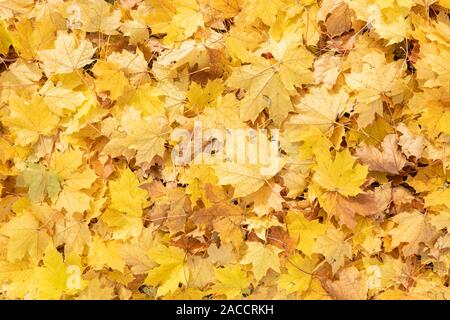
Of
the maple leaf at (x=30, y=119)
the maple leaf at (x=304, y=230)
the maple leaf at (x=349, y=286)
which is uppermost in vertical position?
the maple leaf at (x=30, y=119)

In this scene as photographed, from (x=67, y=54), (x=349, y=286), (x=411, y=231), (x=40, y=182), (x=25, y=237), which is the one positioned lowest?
(x=349, y=286)

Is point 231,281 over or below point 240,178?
below

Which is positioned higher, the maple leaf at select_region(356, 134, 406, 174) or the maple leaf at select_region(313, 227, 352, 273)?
the maple leaf at select_region(356, 134, 406, 174)

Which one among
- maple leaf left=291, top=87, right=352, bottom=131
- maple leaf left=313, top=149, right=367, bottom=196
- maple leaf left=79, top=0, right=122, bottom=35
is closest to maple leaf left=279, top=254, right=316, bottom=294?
maple leaf left=313, top=149, right=367, bottom=196

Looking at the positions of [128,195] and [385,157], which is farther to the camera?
[128,195]

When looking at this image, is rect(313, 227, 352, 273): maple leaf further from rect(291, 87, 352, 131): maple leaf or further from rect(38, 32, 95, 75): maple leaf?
rect(38, 32, 95, 75): maple leaf

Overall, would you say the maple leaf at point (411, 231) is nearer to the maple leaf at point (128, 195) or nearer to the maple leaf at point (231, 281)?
the maple leaf at point (231, 281)

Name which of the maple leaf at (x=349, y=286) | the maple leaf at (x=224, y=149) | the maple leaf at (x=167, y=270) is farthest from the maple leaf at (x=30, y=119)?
the maple leaf at (x=349, y=286)

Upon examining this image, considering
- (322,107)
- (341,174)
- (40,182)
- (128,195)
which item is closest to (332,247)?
(341,174)

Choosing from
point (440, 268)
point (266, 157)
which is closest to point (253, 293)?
point (266, 157)

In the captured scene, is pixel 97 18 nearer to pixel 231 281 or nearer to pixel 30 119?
pixel 30 119

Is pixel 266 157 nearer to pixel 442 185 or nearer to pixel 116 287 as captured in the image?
pixel 442 185

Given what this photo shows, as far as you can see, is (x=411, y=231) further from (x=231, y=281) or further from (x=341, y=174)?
(x=231, y=281)

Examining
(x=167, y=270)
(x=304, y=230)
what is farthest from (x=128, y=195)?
(x=304, y=230)
